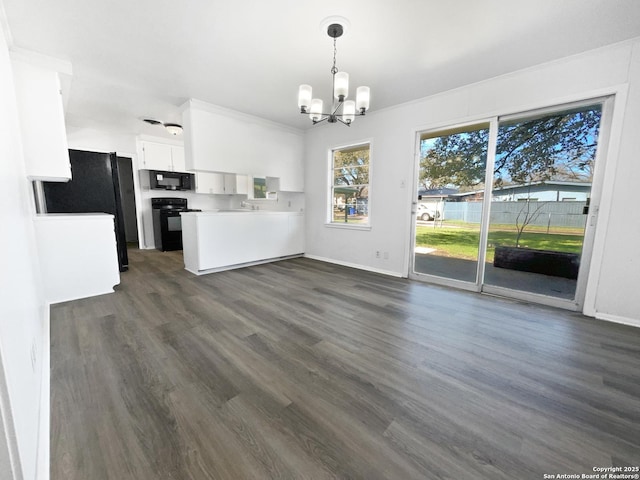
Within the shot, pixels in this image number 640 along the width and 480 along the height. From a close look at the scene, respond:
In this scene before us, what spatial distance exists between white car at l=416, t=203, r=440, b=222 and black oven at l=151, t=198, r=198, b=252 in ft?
17.0

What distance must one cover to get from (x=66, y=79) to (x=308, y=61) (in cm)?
290

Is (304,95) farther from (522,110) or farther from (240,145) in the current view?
(522,110)

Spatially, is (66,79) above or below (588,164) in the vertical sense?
above

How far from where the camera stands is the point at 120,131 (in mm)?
5309

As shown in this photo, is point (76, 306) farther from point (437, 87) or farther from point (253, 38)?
point (437, 87)

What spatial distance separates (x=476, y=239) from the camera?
3.26 metres

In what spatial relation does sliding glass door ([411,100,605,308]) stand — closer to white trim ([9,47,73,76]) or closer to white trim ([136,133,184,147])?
white trim ([9,47,73,76])

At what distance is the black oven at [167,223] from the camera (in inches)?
220

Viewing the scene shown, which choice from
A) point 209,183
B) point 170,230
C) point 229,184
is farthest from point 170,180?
point 229,184

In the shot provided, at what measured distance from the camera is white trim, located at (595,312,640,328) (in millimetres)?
2328

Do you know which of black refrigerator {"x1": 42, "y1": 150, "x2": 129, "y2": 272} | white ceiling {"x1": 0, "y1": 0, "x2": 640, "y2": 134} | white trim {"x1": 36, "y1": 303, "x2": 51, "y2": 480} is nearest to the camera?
white trim {"x1": 36, "y1": 303, "x2": 51, "y2": 480}

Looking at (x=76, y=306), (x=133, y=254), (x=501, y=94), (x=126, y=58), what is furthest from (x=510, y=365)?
(x=133, y=254)

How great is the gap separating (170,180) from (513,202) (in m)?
6.64

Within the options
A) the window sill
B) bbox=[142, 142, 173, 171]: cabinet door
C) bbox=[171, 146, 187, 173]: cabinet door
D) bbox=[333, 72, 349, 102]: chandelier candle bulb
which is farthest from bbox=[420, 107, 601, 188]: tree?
bbox=[142, 142, 173, 171]: cabinet door
